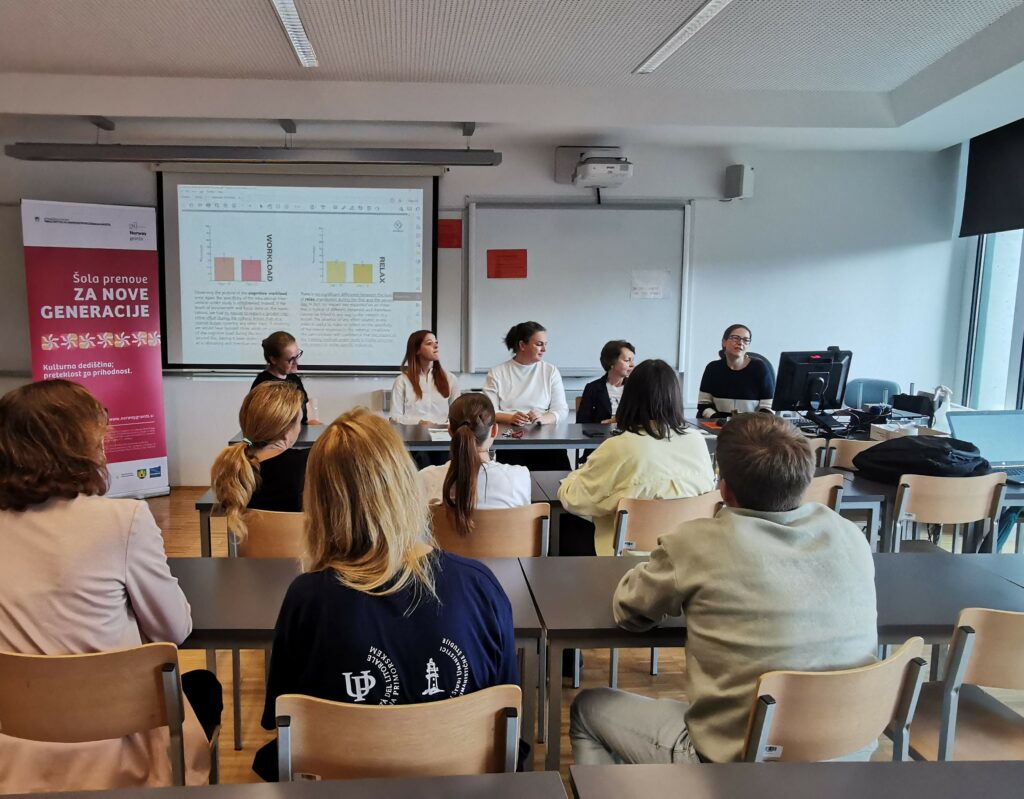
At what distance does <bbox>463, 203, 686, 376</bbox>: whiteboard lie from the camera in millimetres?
5777

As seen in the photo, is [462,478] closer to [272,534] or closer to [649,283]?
[272,534]

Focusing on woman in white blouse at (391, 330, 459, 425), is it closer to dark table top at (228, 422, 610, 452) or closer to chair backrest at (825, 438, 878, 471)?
dark table top at (228, 422, 610, 452)

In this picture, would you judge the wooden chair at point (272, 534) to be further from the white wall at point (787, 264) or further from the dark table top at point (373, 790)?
the white wall at point (787, 264)

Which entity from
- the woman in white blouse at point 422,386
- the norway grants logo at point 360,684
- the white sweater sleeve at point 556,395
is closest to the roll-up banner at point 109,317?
the woman in white blouse at point 422,386

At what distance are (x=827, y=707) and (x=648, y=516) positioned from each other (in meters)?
1.22

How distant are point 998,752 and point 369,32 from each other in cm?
404

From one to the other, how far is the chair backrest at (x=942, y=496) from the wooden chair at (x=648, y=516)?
880 mm

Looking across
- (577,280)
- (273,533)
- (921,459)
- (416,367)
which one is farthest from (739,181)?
(273,533)

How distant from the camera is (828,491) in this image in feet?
9.91

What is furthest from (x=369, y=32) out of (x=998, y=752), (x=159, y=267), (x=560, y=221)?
(x=998, y=752)

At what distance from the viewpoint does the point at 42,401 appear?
159 cm

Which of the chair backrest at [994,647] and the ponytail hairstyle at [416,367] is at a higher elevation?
the ponytail hairstyle at [416,367]

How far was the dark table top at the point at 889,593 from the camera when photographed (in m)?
1.73

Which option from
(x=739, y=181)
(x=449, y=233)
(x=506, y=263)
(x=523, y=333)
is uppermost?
(x=739, y=181)
